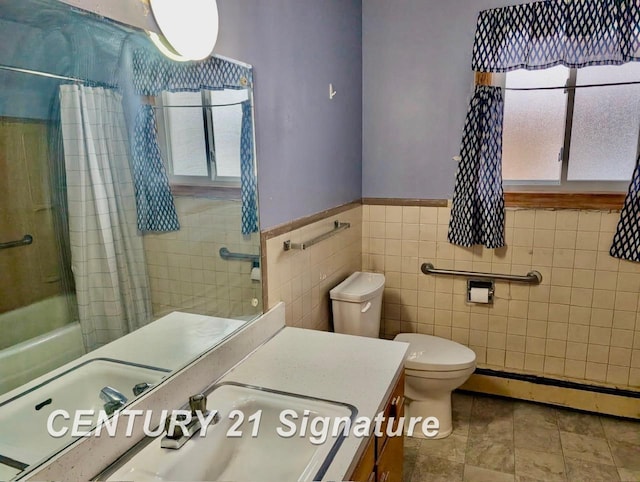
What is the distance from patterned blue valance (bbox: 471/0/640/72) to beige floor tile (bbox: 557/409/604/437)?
190 cm

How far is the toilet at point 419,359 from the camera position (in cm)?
226

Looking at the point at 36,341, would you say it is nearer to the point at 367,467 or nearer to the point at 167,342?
the point at 167,342

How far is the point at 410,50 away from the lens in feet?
8.65

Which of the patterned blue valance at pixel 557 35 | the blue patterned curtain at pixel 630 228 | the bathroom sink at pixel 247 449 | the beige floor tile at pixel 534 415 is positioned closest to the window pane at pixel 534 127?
the patterned blue valance at pixel 557 35

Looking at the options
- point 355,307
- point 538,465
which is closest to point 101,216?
point 355,307

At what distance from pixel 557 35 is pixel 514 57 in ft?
0.69

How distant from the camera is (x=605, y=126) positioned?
95.3 inches

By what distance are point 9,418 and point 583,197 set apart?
2628 millimetres

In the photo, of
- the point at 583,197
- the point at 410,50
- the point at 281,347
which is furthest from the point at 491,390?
the point at 410,50

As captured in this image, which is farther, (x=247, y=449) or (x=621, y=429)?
(x=621, y=429)

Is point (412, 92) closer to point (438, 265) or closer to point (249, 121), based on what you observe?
point (438, 265)

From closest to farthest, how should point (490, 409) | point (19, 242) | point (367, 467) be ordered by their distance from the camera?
point (19, 242)
point (367, 467)
point (490, 409)

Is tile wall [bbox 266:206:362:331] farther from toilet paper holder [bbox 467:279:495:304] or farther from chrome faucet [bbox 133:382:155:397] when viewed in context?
toilet paper holder [bbox 467:279:495:304]

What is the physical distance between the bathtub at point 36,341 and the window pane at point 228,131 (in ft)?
2.36
